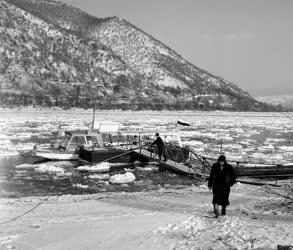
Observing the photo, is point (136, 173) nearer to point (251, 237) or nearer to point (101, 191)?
point (101, 191)

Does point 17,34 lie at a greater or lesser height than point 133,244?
greater

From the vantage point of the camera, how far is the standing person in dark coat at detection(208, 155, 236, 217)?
35.6 feet

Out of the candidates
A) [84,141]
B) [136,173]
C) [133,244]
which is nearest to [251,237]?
[133,244]

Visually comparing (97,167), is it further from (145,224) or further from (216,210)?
(145,224)

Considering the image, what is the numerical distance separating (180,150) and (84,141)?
6.05 meters

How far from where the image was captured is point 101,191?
17.0m

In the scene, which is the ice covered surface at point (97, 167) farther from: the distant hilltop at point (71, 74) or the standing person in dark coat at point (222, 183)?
the distant hilltop at point (71, 74)

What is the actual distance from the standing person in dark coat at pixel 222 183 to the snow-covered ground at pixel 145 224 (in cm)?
34

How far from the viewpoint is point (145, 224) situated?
10.3 meters

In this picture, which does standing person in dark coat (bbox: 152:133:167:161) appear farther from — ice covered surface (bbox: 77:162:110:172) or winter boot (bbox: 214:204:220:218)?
winter boot (bbox: 214:204:220:218)

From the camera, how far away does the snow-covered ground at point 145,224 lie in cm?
895

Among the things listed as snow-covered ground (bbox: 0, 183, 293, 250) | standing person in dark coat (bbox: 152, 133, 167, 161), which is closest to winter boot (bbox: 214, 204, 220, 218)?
snow-covered ground (bbox: 0, 183, 293, 250)

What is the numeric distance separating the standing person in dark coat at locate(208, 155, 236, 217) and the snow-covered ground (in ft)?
1.12

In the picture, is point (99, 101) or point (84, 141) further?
point (99, 101)
